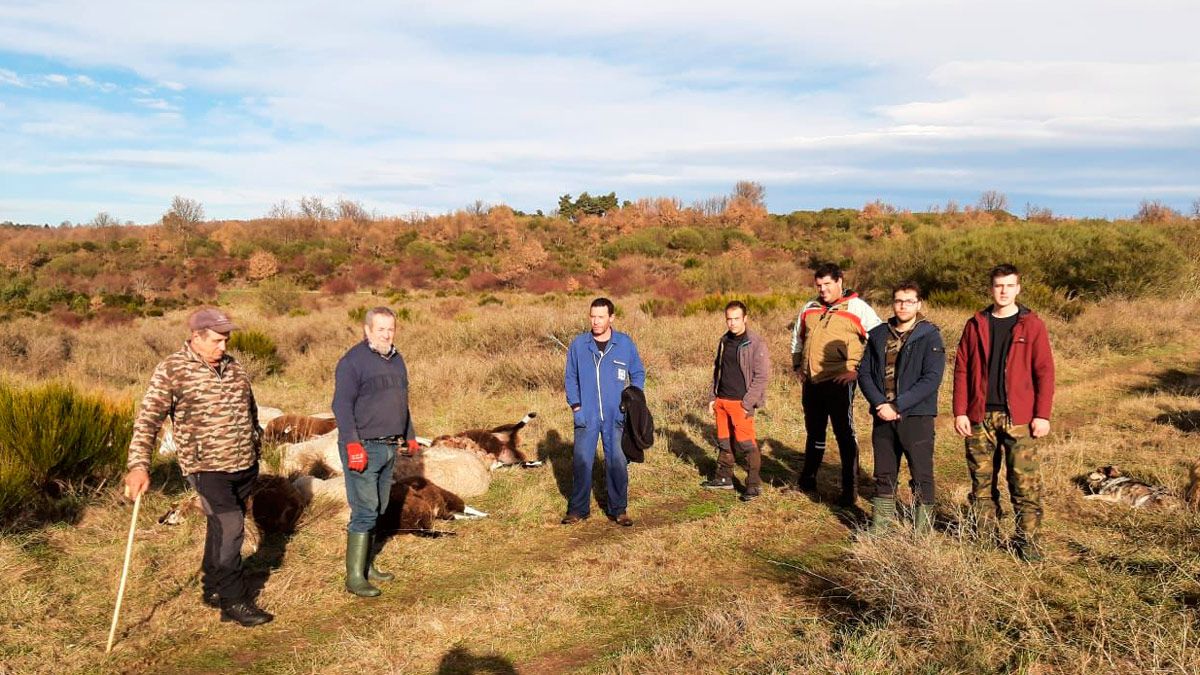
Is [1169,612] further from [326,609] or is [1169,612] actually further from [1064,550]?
[326,609]

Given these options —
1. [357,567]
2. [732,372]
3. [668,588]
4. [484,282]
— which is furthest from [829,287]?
[484,282]

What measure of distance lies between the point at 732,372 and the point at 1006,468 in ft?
7.22

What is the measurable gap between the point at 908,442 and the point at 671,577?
171 centimetres

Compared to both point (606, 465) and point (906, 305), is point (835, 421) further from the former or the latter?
point (606, 465)

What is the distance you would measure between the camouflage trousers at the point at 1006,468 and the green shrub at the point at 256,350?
455 inches

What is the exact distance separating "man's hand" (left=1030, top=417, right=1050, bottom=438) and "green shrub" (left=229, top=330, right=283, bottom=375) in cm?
1185

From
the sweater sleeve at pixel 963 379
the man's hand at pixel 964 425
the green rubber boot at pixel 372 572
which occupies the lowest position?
the green rubber boot at pixel 372 572

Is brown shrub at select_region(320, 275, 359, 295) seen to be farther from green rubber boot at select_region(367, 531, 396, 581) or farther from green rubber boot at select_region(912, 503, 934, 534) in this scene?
green rubber boot at select_region(912, 503, 934, 534)

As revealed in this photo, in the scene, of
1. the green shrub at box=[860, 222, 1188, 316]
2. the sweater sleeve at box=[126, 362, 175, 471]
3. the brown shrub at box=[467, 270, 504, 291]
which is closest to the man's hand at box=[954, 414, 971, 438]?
the sweater sleeve at box=[126, 362, 175, 471]

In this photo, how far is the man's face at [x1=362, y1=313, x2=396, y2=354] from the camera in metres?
4.38

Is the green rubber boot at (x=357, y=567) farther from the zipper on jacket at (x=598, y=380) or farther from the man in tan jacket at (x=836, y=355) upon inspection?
the man in tan jacket at (x=836, y=355)

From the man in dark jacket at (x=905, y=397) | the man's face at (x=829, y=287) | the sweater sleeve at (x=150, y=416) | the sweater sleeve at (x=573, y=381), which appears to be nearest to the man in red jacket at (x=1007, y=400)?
the man in dark jacket at (x=905, y=397)

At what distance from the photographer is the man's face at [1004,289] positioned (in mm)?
4340

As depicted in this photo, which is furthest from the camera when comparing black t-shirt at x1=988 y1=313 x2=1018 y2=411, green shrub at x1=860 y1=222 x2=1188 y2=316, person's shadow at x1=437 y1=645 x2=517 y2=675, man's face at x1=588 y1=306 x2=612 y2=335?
green shrub at x1=860 y1=222 x2=1188 y2=316
